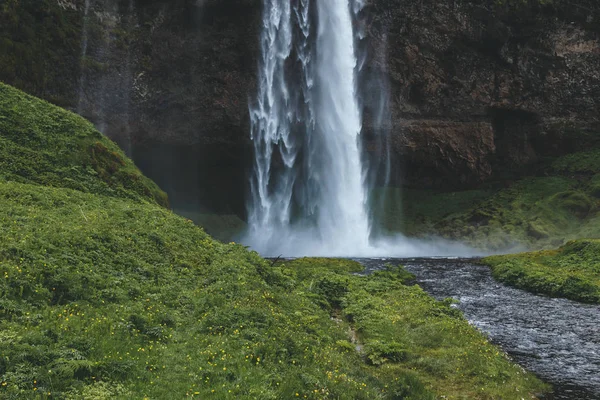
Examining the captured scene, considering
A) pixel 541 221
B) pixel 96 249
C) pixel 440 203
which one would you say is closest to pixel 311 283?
pixel 96 249

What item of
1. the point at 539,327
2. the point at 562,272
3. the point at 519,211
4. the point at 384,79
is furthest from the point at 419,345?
the point at 384,79

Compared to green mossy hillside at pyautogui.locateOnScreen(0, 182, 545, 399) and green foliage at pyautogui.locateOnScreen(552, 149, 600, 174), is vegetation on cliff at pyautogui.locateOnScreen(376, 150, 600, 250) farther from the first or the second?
green mossy hillside at pyautogui.locateOnScreen(0, 182, 545, 399)

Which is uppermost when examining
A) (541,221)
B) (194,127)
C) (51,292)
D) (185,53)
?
→ (185,53)

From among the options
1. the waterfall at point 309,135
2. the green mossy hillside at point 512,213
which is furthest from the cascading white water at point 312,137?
the green mossy hillside at point 512,213

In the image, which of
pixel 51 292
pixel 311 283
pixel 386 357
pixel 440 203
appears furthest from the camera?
pixel 440 203

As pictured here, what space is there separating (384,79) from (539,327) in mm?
48662

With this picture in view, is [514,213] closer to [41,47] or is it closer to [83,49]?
[83,49]

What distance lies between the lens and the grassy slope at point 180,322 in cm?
950

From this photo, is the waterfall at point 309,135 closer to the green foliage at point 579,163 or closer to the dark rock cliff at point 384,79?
the dark rock cliff at point 384,79

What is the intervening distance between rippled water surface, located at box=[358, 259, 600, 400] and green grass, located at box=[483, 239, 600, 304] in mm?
1027

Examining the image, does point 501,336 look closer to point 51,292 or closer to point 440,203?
point 51,292

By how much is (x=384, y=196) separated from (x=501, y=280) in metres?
37.8

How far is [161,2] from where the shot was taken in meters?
54.4

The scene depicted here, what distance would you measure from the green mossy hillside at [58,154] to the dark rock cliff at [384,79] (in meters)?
20.4
